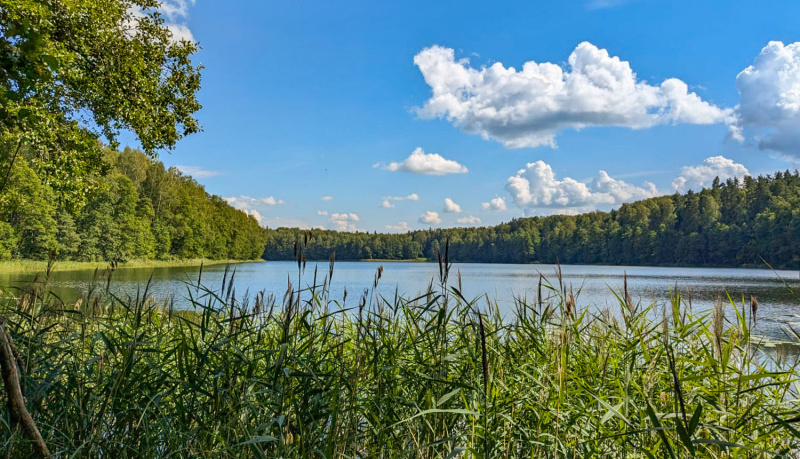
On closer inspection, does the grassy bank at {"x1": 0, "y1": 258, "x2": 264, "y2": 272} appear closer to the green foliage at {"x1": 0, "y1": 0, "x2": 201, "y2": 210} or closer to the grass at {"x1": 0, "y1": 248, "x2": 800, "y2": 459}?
the green foliage at {"x1": 0, "y1": 0, "x2": 201, "y2": 210}

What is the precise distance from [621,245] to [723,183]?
2214 centimetres

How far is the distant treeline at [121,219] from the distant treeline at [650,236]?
1720 centimetres

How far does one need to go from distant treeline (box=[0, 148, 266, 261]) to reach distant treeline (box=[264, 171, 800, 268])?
A: 17.2 metres

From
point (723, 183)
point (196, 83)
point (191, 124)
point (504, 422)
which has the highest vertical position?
point (723, 183)

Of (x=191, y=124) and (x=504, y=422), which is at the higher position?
(x=191, y=124)

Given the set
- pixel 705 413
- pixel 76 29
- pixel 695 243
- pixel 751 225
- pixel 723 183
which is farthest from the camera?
pixel 723 183

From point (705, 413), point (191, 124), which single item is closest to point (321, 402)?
point (705, 413)

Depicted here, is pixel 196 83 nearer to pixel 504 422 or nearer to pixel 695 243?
pixel 504 422

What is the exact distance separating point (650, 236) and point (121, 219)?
286 feet

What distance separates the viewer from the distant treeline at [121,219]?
30556 mm

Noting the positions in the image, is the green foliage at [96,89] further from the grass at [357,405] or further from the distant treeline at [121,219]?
the grass at [357,405]

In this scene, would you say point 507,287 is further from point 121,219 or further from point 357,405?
point 121,219

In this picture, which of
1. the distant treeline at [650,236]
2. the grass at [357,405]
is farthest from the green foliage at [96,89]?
the distant treeline at [650,236]

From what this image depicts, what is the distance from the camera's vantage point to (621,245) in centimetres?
9556
